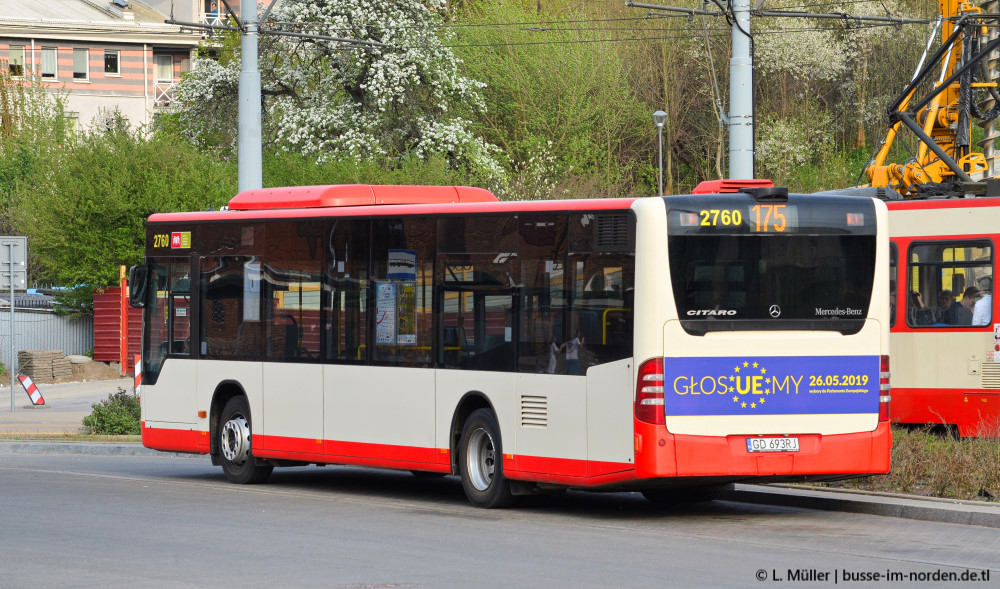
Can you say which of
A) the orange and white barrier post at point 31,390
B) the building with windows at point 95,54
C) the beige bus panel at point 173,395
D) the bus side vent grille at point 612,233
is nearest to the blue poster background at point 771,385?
the bus side vent grille at point 612,233

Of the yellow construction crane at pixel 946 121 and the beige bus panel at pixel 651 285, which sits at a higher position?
the yellow construction crane at pixel 946 121

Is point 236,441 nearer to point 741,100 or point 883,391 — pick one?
point 741,100

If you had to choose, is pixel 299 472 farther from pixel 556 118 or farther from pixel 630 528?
pixel 556 118

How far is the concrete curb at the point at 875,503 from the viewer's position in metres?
12.6

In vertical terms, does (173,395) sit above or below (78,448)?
above

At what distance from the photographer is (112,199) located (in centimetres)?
4356

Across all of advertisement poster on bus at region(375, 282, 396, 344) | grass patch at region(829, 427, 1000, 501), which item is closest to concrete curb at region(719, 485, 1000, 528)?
grass patch at region(829, 427, 1000, 501)

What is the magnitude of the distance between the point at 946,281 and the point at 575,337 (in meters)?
7.47

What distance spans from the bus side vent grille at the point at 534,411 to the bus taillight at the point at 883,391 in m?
2.79

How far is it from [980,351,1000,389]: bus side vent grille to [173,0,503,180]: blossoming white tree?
27552mm

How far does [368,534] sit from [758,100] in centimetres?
4787

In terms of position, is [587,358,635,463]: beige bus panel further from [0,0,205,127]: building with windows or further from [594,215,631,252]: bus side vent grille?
[0,0,205,127]: building with windows

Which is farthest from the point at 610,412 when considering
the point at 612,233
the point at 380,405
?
the point at 380,405

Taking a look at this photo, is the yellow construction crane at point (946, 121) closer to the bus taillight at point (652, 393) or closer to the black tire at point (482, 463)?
the black tire at point (482, 463)
